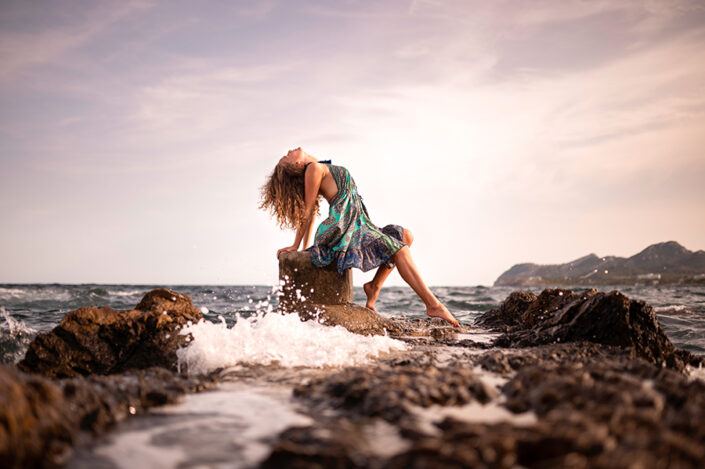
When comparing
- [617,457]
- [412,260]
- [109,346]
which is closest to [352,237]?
[412,260]

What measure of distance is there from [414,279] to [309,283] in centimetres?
136

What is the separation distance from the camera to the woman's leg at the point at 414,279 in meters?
6.19

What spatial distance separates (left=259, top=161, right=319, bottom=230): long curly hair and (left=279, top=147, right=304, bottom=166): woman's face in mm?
102

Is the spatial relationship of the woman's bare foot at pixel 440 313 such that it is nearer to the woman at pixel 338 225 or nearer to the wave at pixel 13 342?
the woman at pixel 338 225

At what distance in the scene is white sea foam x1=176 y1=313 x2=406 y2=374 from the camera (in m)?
3.63

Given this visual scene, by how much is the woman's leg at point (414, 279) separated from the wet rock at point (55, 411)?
3948mm

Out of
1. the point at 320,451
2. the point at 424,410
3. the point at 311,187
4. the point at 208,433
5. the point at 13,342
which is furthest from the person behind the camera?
the point at 311,187

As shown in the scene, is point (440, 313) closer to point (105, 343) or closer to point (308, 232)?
point (308, 232)

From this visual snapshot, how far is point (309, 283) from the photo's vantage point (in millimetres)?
6230

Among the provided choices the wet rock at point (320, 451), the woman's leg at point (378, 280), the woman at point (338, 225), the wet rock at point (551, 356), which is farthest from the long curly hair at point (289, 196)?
the wet rock at point (320, 451)

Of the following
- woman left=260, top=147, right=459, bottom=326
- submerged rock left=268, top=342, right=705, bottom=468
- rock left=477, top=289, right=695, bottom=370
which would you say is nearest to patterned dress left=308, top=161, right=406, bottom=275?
woman left=260, top=147, right=459, bottom=326

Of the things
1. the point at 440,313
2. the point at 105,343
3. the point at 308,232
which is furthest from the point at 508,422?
the point at 308,232

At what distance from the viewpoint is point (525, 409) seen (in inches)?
83.9

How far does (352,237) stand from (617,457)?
4.82 m
